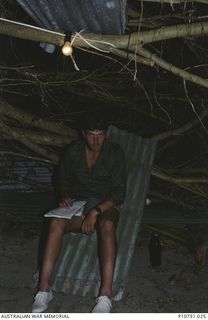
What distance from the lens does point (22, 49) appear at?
721 cm

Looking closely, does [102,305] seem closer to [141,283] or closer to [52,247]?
[52,247]

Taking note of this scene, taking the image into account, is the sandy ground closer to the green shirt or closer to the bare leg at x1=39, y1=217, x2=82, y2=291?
the bare leg at x1=39, y1=217, x2=82, y2=291

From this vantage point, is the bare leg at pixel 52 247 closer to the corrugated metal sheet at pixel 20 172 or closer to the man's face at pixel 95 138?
the man's face at pixel 95 138

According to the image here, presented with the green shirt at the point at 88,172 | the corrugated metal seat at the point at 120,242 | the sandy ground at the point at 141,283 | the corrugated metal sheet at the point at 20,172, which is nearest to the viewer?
the sandy ground at the point at 141,283

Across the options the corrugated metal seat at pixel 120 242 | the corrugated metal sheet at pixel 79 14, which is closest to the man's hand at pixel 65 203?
the corrugated metal seat at pixel 120 242

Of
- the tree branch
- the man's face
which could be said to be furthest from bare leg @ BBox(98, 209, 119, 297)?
the tree branch

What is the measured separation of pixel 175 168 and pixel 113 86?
1.46 meters

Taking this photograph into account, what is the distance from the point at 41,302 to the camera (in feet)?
11.9

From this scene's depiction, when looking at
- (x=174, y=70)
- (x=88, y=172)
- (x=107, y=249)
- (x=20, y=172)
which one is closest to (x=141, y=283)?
(x=107, y=249)

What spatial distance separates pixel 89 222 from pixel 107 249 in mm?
308

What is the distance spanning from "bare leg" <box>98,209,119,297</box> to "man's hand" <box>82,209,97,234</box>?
0.27ft

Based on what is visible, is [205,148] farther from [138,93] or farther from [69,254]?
[69,254]

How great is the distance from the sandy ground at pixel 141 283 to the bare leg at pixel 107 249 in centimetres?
30

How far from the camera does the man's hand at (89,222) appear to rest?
12.7ft
